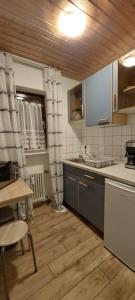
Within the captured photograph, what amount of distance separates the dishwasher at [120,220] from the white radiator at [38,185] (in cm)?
124

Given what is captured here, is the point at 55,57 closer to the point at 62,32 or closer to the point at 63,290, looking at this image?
the point at 62,32

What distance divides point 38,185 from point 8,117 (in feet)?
3.91

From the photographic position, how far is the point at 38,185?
2289mm

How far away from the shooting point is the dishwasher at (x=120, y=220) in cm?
117

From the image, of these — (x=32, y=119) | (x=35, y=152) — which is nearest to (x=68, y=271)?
(x=35, y=152)

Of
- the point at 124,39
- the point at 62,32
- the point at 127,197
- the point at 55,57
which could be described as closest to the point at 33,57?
the point at 55,57

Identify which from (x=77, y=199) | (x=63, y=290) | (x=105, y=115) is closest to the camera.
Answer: (x=63, y=290)

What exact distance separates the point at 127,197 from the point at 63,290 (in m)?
0.92

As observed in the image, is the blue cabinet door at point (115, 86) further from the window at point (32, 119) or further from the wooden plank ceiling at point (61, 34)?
the window at point (32, 119)

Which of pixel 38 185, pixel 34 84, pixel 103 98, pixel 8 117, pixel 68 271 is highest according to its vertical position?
pixel 34 84

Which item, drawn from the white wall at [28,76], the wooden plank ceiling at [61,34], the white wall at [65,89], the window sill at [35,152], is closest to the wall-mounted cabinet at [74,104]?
the white wall at [65,89]

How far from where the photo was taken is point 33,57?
Answer: 186 centimetres

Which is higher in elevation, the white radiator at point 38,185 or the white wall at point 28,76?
the white wall at point 28,76

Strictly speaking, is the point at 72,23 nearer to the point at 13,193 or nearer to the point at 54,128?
the point at 54,128
